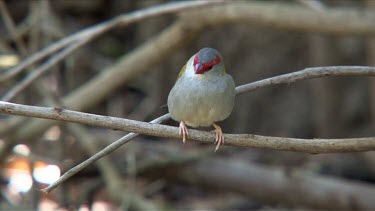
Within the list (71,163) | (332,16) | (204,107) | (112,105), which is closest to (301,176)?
(332,16)

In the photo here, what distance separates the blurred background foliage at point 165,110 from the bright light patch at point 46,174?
20 mm

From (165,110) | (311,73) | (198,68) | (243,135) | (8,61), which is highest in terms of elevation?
(8,61)

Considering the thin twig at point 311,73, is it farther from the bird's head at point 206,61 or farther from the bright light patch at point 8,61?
the bright light patch at point 8,61

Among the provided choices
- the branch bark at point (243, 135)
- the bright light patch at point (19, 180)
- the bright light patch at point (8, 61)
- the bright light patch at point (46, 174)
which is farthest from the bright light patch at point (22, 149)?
the branch bark at point (243, 135)

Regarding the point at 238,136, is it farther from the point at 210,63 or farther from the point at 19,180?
the point at 19,180

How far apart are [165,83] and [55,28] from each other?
45.9 inches

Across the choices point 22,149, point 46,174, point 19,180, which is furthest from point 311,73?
Result: point 19,180

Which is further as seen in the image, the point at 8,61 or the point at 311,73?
the point at 8,61

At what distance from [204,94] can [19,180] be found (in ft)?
11.4

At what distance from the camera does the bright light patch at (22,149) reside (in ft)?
19.3

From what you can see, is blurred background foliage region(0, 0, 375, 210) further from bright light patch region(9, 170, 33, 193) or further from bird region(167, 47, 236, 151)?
bird region(167, 47, 236, 151)

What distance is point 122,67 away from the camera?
5.76 m

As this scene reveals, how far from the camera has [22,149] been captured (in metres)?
5.98

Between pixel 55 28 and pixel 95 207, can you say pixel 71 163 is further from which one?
pixel 55 28
